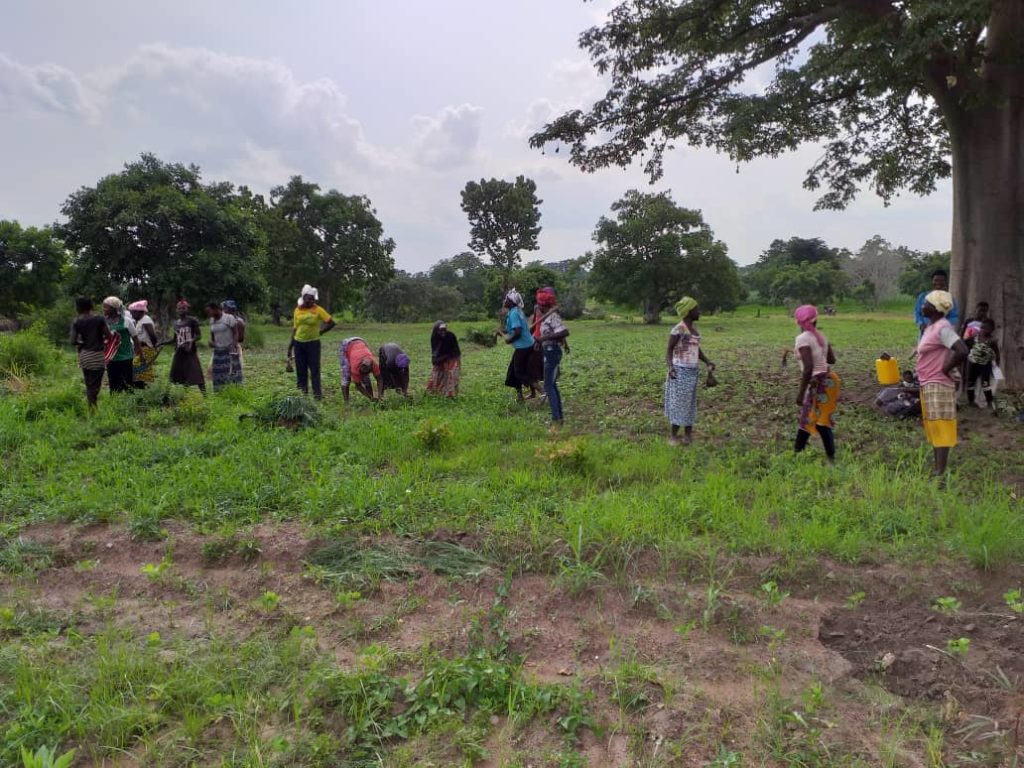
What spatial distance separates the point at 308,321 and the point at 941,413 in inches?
268

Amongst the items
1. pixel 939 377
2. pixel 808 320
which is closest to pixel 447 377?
pixel 808 320

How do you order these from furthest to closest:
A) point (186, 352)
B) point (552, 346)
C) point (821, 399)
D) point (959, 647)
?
point (186, 352) < point (552, 346) < point (821, 399) < point (959, 647)

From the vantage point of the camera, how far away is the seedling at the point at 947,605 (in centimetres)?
319

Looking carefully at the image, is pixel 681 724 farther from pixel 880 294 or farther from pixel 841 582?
pixel 880 294

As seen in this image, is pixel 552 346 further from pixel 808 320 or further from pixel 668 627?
pixel 668 627

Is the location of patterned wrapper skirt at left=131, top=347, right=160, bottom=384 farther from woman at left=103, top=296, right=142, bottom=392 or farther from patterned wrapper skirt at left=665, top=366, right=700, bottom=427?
patterned wrapper skirt at left=665, top=366, right=700, bottom=427

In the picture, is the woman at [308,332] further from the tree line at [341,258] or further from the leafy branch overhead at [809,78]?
the tree line at [341,258]

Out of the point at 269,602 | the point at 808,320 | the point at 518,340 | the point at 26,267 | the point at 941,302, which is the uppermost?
the point at 26,267

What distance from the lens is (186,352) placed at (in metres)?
8.61

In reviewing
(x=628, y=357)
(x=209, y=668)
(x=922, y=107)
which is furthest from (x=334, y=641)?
(x=628, y=357)

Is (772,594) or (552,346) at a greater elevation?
(552,346)

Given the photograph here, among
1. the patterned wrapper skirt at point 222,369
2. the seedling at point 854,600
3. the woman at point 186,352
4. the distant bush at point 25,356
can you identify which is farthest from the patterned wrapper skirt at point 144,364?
the seedling at point 854,600

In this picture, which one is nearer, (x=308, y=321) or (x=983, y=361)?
(x=983, y=361)

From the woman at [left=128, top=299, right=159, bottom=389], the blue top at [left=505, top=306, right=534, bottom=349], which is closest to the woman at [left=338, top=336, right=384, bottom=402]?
the blue top at [left=505, top=306, right=534, bottom=349]
